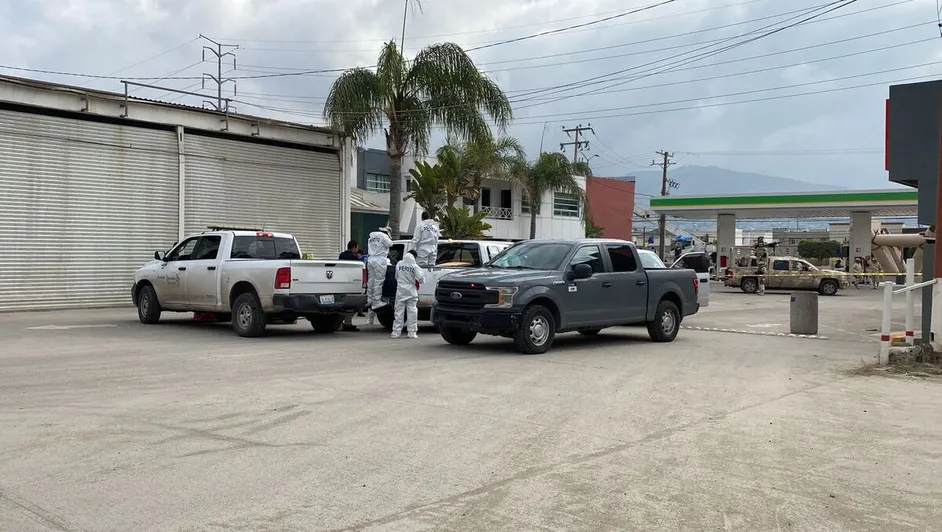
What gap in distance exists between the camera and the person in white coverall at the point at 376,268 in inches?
613

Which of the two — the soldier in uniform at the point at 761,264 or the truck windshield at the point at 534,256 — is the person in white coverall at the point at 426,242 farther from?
the soldier in uniform at the point at 761,264

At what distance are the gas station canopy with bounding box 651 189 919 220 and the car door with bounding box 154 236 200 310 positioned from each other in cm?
3731

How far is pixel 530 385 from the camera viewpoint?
991cm

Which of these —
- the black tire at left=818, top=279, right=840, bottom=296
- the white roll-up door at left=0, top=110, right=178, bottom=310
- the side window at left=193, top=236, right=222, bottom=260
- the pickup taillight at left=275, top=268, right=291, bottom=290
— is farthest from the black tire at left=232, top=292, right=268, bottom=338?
the black tire at left=818, top=279, right=840, bottom=296

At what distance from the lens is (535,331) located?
42.1 feet

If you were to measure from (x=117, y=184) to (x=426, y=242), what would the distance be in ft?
36.0

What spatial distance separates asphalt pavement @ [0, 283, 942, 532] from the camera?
17.1ft

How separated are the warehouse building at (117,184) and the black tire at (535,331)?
45.4ft

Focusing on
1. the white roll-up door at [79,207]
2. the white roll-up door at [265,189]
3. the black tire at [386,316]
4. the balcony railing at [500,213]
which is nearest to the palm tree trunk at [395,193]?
the white roll-up door at [265,189]

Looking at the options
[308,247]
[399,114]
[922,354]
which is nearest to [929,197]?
[922,354]

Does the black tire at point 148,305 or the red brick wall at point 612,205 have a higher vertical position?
the red brick wall at point 612,205

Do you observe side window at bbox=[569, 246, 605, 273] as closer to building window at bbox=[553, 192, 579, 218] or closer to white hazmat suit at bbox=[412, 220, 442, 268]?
white hazmat suit at bbox=[412, 220, 442, 268]

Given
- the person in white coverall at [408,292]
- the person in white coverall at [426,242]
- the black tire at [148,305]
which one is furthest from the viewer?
the black tire at [148,305]

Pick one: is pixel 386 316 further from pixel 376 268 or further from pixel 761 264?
pixel 761 264
